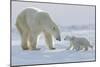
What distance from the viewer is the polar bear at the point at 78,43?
2811 millimetres

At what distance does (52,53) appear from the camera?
2713 mm

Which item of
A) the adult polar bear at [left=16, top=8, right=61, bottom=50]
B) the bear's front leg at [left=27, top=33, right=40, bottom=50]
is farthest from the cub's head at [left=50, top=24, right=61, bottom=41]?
the bear's front leg at [left=27, top=33, right=40, bottom=50]

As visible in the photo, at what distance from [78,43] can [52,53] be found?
1.19 ft

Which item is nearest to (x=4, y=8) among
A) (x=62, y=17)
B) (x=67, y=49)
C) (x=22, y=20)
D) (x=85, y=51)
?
(x=22, y=20)

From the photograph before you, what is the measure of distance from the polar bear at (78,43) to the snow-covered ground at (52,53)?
0.05 metres

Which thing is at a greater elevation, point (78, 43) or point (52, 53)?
point (78, 43)

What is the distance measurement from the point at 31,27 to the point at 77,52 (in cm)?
66

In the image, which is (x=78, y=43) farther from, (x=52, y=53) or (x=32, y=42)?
(x=32, y=42)

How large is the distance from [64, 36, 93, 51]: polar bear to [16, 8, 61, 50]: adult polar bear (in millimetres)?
229

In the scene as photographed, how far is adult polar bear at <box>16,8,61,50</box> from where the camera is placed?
2582mm

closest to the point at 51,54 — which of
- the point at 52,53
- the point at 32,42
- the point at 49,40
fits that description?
the point at 52,53

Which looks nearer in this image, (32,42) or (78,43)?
(32,42)

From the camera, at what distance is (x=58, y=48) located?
2.74m
